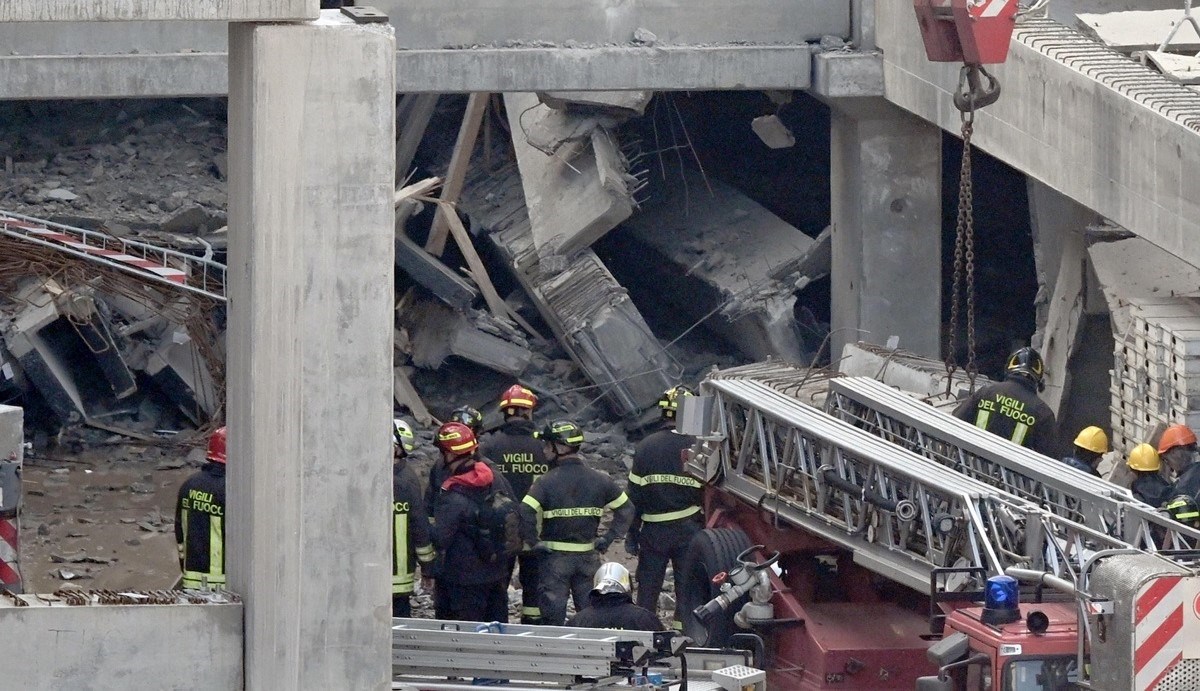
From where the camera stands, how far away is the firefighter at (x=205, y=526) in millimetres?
10516

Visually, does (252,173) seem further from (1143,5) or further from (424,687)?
(1143,5)

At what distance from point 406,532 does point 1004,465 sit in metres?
3.50

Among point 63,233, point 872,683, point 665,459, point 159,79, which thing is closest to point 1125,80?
point 665,459

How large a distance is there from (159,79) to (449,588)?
6.28 m

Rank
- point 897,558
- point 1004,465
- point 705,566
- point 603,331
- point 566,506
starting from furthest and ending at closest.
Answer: point 603,331 < point 566,506 < point 705,566 < point 1004,465 < point 897,558

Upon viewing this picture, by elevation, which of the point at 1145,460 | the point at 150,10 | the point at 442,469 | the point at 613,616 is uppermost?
the point at 150,10

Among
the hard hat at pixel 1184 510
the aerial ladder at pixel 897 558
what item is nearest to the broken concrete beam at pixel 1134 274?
the aerial ladder at pixel 897 558

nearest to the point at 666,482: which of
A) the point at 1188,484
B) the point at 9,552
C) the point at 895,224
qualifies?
the point at 1188,484

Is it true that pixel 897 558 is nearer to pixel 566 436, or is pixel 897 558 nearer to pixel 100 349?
pixel 566 436

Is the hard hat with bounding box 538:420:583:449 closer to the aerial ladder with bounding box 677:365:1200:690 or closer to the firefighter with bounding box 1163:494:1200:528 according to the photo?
the aerial ladder with bounding box 677:365:1200:690

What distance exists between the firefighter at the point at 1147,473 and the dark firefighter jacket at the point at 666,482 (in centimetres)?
267

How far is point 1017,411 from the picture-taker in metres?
11.6

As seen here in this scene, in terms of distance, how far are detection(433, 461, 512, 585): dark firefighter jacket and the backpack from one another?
0.04 meters

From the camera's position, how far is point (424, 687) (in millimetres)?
8789
